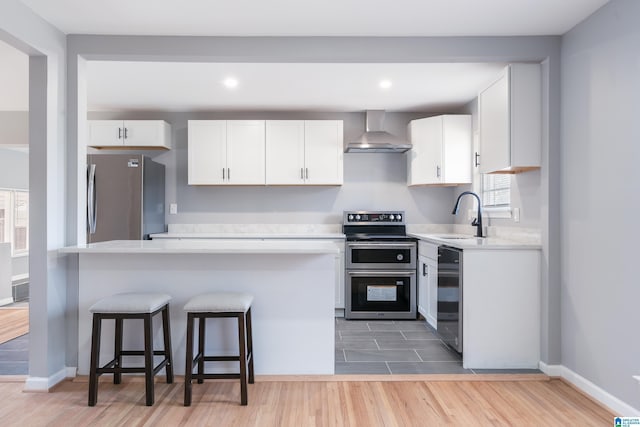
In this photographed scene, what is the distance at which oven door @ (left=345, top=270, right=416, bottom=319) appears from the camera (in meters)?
4.19

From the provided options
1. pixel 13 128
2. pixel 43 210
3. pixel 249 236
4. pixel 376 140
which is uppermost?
pixel 13 128

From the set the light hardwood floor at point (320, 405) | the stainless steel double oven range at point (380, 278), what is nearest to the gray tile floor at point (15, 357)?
the light hardwood floor at point (320, 405)

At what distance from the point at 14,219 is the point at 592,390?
25.1ft

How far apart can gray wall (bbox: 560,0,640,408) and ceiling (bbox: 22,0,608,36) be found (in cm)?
27

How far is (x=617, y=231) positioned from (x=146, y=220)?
4.06m

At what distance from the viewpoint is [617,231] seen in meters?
2.21

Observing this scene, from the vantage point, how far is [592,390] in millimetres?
2396

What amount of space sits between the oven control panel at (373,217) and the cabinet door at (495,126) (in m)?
1.63

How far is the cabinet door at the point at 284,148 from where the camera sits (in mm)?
4516

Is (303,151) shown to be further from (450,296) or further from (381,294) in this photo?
(450,296)

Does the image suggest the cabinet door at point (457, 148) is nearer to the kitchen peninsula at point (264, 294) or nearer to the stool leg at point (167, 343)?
the kitchen peninsula at point (264, 294)

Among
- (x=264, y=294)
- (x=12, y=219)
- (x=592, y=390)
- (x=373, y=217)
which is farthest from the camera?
(x=12, y=219)

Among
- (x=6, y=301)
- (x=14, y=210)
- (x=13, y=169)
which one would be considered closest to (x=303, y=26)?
(x=6, y=301)

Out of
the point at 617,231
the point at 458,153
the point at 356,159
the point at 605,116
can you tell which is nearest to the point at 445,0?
the point at 605,116
